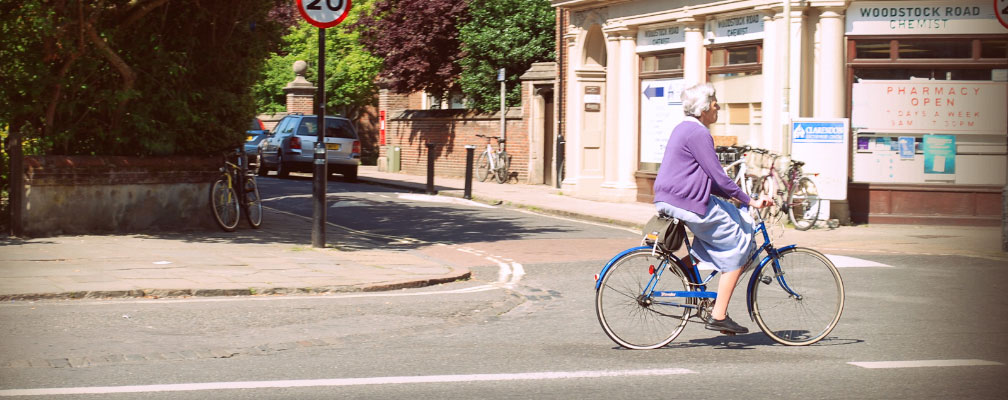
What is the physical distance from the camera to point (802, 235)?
1630cm

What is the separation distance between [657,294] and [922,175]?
11.6 m

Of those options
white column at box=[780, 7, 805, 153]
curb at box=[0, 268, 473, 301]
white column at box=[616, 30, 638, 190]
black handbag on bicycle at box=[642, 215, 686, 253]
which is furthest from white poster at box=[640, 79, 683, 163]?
black handbag on bicycle at box=[642, 215, 686, 253]

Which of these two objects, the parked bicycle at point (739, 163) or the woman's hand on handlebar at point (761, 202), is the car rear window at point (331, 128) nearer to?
the parked bicycle at point (739, 163)

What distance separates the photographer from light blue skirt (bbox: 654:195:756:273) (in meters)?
7.09

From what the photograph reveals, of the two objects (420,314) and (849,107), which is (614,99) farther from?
(420,314)

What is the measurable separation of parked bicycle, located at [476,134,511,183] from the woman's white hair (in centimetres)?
2133

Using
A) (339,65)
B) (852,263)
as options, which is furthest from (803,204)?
(339,65)

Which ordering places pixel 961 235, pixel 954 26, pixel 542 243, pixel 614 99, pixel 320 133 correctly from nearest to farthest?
pixel 320 133 → pixel 542 243 → pixel 961 235 → pixel 954 26 → pixel 614 99

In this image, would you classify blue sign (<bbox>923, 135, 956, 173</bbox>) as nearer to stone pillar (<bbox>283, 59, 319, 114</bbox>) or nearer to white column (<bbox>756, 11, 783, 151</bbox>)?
white column (<bbox>756, 11, 783, 151</bbox>)

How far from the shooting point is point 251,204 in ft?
49.4

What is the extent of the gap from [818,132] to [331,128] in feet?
46.8

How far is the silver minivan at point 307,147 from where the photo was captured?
2795 centimetres

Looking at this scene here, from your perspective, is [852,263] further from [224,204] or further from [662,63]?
[662,63]

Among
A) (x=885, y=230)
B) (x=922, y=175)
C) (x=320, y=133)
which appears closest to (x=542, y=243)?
(x=320, y=133)
